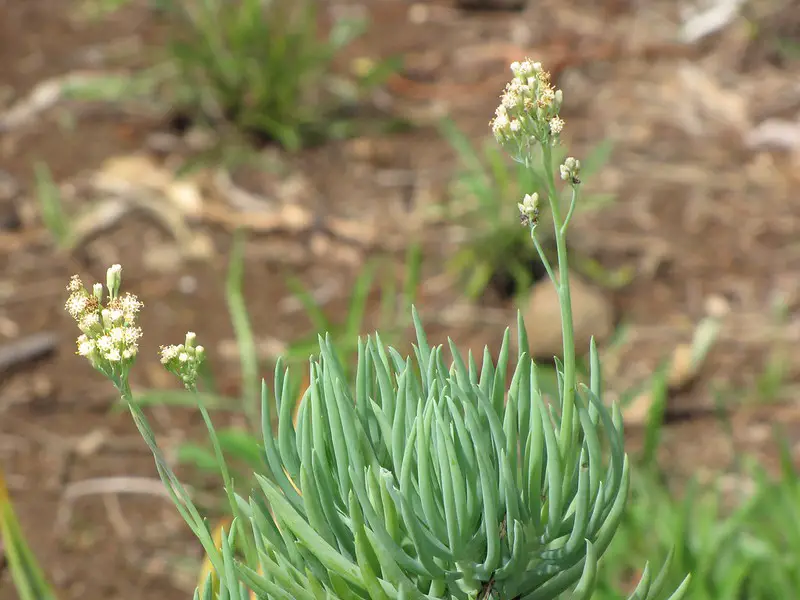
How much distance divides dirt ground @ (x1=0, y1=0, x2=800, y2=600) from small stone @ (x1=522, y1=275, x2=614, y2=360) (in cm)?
11

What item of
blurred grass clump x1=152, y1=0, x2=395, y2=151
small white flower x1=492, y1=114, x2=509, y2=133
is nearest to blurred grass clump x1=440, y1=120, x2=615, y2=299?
blurred grass clump x1=152, y1=0, x2=395, y2=151

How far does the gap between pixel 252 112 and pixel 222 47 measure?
0.81ft

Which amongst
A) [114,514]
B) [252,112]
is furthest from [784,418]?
[252,112]

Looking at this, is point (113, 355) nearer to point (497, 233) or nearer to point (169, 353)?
point (169, 353)

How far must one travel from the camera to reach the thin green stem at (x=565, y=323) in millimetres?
656

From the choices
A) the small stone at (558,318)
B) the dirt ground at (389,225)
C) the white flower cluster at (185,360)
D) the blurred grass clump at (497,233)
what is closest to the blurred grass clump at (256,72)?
the dirt ground at (389,225)

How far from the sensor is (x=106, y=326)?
0.70 metres

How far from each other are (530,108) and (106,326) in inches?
12.4

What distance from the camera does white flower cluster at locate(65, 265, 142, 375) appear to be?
683 mm

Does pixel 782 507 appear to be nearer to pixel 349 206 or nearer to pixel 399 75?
pixel 349 206

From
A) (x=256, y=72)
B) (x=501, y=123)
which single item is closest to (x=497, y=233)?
(x=256, y=72)

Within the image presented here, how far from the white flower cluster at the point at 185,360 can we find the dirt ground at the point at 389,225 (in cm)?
160

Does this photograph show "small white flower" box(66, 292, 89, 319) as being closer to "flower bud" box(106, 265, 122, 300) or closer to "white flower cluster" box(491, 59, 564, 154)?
"flower bud" box(106, 265, 122, 300)

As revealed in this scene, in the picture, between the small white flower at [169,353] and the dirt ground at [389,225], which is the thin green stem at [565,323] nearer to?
the small white flower at [169,353]
